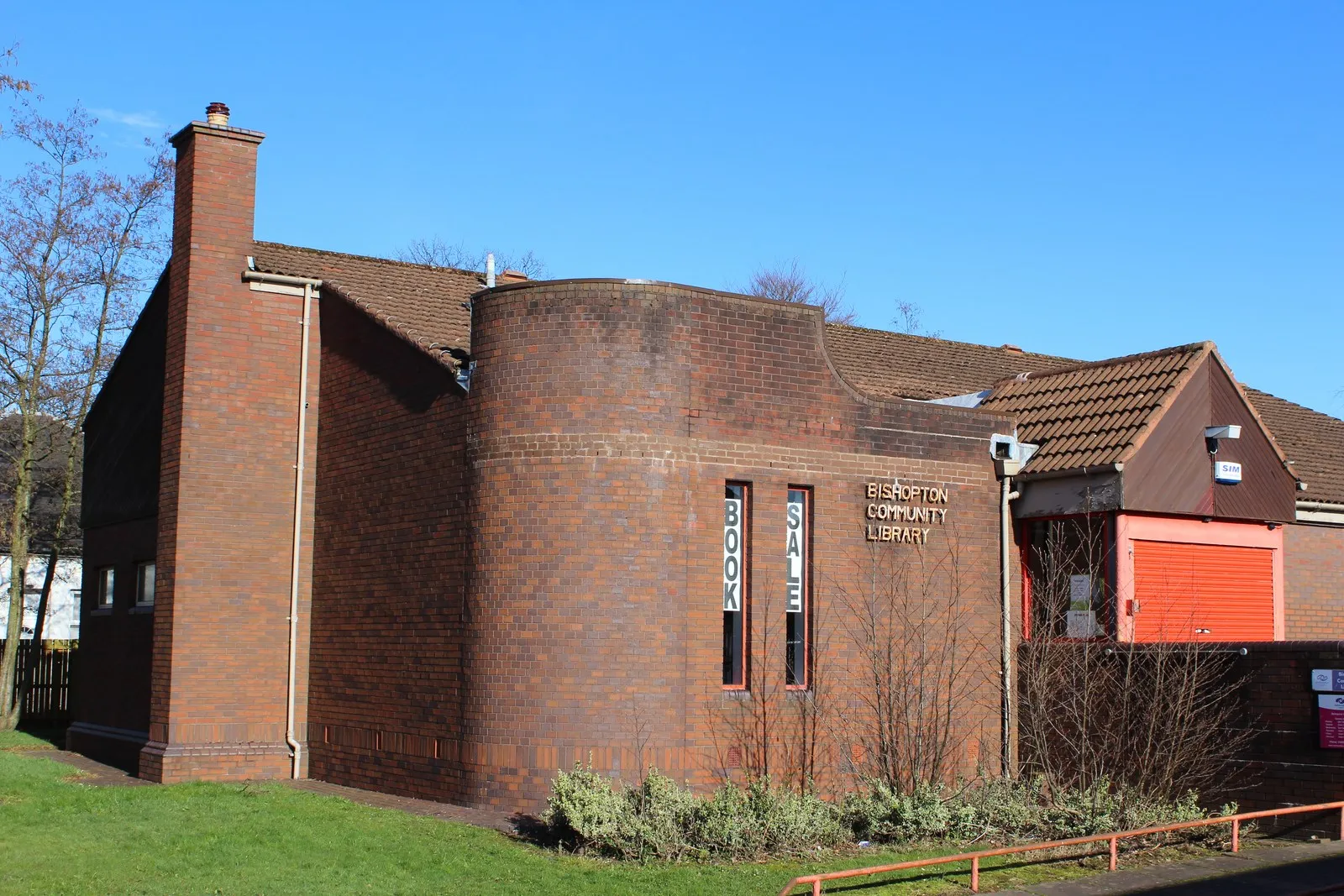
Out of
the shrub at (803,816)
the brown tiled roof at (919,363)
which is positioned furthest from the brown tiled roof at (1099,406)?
the shrub at (803,816)

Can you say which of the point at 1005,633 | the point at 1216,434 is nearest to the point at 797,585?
the point at 1005,633

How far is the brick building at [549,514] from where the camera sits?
16031 millimetres

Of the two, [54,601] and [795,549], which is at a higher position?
[795,549]

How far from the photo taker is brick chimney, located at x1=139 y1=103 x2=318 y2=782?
64.3 ft

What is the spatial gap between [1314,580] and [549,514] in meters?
13.4

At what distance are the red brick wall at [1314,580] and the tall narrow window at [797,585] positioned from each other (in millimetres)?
9126

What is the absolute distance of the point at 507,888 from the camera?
12.4 metres

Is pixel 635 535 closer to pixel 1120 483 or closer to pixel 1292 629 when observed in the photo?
pixel 1120 483

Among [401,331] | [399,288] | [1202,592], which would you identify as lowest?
[1202,592]

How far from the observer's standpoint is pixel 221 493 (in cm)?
2008

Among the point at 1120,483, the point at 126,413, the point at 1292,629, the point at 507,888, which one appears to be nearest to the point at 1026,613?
the point at 1120,483

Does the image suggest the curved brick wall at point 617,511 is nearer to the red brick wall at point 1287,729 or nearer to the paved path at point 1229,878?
the paved path at point 1229,878

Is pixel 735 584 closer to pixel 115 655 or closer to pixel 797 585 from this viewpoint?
pixel 797 585

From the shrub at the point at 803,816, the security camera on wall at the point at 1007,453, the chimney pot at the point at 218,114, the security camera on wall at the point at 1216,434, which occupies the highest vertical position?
the chimney pot at the point at 218,114
